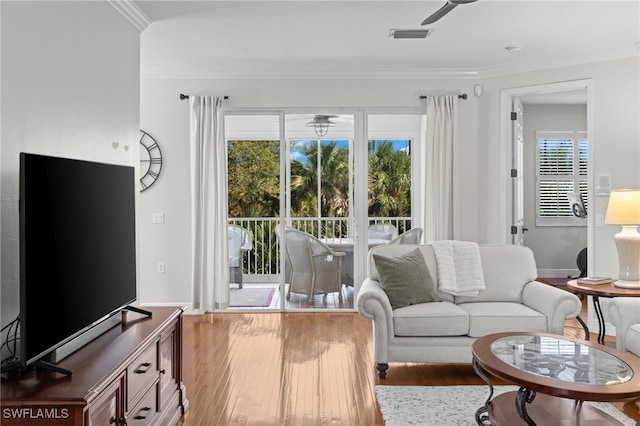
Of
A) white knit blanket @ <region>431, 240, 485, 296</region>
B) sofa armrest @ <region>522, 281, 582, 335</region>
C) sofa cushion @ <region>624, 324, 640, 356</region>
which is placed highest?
white knit blanket @ <region>431, 240, 485, 296</region>

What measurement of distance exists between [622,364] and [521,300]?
1.61 meters

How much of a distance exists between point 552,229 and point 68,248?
→ 301 inches

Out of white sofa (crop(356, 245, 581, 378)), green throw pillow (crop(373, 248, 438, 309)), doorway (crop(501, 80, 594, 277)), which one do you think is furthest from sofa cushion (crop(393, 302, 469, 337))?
doorway (crop(501, 80, 594, 277))

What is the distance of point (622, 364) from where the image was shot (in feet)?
8.57

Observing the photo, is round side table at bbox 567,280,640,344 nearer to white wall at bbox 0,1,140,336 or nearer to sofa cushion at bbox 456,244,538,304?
sofa cushion at bbox 456,244,538,304

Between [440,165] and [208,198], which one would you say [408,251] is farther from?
[208,198]

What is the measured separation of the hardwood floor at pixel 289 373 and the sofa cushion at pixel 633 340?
1.16ft

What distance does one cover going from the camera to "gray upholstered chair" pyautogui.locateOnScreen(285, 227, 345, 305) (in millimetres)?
5766

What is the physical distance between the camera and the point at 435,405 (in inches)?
127

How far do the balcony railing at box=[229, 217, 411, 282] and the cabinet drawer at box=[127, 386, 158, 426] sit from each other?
3.21m

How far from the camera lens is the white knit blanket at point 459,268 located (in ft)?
13.6

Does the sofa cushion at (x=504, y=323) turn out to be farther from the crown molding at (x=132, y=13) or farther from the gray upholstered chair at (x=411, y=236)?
the crown molding at (x=132, y=13)

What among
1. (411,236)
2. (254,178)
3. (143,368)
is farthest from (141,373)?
(411,236)

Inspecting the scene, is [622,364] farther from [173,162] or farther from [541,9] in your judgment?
[173,162]
